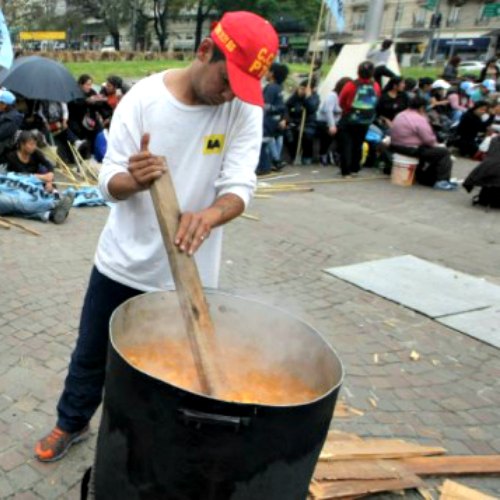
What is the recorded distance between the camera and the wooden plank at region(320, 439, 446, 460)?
2768mm

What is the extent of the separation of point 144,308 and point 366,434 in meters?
1.71

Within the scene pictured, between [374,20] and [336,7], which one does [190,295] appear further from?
[374,20]

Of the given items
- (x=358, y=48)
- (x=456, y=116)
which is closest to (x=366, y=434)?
(x=358, y=48)

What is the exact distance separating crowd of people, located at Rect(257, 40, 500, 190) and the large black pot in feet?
26.6

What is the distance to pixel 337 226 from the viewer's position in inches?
279

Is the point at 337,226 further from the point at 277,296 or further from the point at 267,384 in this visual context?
the point at 267,384

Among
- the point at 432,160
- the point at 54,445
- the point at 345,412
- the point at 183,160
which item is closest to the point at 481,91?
the point at 432,160

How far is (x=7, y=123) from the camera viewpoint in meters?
7.20

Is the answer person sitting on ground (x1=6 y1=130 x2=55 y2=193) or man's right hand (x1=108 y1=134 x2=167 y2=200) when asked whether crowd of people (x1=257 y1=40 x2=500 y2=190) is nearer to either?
person sitting on ground (x1=6 y1=130 x2=55 y2=193)

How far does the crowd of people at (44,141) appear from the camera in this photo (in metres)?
6.28

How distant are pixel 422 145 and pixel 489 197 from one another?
61.0 inches

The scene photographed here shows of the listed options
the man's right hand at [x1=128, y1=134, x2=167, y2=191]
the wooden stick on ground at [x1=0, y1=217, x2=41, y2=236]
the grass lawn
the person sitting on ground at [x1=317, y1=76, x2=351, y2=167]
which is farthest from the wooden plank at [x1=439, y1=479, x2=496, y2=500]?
the grass lawn

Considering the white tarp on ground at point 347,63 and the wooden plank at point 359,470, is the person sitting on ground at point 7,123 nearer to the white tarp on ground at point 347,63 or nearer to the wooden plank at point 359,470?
the wooden plank at point 359,470

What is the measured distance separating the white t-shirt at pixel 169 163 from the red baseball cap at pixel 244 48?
223mm
